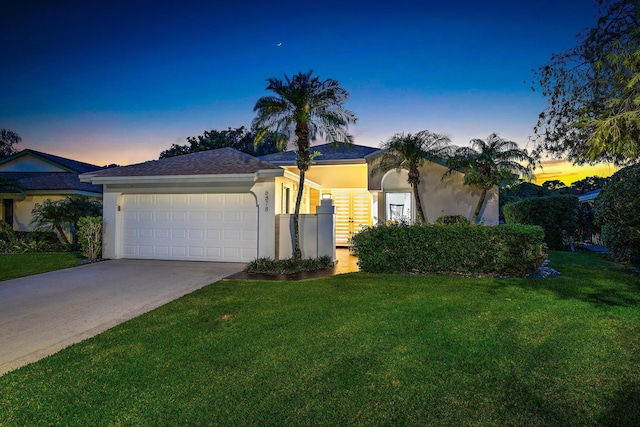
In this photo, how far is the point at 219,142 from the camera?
34.9 metres

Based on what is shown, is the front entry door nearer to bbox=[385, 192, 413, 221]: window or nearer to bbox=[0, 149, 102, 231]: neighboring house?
bbox=[385, 192, 413, 221]: window

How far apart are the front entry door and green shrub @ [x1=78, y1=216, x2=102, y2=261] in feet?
34.2

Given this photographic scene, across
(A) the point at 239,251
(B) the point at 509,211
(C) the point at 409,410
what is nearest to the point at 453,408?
(C) the point at 409,410

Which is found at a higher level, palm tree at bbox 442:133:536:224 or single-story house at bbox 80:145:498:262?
palm tree at bbox 442:133:536:224

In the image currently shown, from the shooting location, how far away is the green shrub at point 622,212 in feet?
31.2

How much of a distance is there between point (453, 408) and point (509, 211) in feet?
60.7

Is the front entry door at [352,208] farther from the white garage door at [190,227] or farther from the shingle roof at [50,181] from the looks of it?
the shingle roof at [50,181]

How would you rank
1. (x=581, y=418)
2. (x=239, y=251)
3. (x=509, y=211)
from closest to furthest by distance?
(x=581, y=418)
(x=239, y=251)
(x=509, y=211)

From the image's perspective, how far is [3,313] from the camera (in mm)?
6160

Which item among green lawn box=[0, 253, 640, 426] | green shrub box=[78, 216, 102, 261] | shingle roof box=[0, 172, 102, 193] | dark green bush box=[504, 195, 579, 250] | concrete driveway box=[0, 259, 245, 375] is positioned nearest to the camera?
green lawn box=[0, 253, 640, 426]

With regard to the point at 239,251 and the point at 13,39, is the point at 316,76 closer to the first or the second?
the point at 239,251

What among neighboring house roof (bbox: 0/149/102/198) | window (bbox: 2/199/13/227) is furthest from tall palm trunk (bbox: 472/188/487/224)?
window (bbox: 2/199/13/227)

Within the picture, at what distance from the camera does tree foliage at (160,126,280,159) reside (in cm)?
3400

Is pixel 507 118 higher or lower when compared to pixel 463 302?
higher
